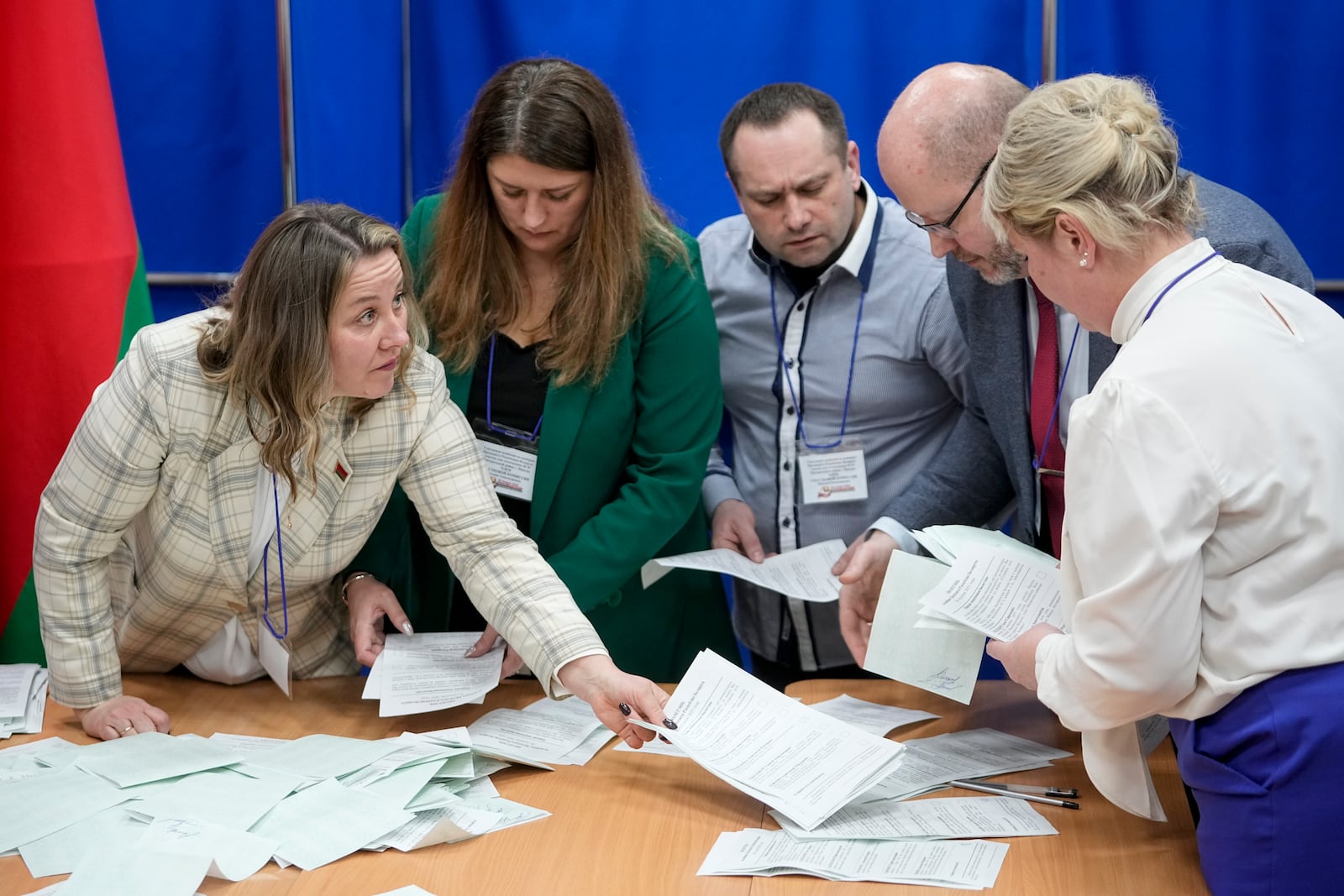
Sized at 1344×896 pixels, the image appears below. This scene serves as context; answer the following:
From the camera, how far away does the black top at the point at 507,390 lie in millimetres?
2244

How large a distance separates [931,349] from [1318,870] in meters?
1.28

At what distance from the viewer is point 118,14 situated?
2994 mm

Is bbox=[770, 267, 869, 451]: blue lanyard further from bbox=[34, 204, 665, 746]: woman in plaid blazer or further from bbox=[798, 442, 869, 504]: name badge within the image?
bbox=[34, 204, 665, 746]: woman in plaid blazer

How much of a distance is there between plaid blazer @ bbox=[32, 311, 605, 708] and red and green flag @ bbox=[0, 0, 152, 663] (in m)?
0.52

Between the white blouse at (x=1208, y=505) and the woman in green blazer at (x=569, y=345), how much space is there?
1.02m

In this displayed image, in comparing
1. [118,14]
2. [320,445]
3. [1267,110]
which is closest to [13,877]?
[320,445]

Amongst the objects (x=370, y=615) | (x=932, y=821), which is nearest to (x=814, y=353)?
(x=370, y=615)

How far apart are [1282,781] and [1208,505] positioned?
30 centimetres

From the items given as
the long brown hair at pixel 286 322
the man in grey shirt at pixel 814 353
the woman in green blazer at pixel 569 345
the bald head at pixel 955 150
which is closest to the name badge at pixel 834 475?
the man in grey shirt at pixel 814 353

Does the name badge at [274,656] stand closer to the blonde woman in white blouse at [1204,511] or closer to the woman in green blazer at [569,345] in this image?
the woman in green blazer at [569,345]

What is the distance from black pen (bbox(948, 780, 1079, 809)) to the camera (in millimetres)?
1629

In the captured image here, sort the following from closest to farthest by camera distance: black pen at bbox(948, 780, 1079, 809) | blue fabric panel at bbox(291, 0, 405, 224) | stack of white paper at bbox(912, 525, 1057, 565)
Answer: black pen at bbox(948, 780, 1079, 809) < stack of white paper at bbox(912, 525, 1057, 565) < blue fabric panel at bbox(291, 0, 405, 224)

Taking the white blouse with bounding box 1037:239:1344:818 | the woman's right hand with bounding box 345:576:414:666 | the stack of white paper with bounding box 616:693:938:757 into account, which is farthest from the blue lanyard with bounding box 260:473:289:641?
the white blouse with bounding box 1037:239:1344:818

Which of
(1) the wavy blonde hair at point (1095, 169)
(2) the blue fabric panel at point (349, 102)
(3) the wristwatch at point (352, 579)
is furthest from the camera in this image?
(2) the blue fabric panel at point (349, 102)
